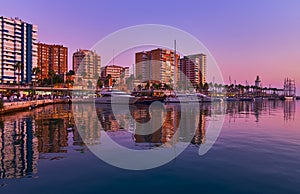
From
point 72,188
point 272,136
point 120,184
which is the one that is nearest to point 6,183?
point 72,188

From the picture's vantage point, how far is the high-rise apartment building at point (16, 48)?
143625 millimetres

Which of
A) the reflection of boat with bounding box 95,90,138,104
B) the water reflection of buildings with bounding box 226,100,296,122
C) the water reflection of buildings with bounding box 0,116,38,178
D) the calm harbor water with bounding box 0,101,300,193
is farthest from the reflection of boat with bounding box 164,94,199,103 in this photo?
the calm harbor water with bounding box 0,101,300,193

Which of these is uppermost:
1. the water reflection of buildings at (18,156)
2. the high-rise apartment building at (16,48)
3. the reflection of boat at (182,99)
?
the high-rise apartment building at (16,48)

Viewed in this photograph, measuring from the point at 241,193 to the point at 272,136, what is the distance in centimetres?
1564

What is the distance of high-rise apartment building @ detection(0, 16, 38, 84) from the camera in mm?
143625

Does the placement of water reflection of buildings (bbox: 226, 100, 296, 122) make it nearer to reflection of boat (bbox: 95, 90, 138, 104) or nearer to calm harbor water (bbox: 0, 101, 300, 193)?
calm harbor water (bbox: 0, 101, 300, 193)

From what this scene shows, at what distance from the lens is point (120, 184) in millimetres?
10914

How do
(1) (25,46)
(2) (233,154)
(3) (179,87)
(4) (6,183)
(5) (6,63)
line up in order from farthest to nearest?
(3) (179,87), (1) (25,46), (5) (6,63), (2) (233,154), (4) (6,183)

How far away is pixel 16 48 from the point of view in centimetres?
15088

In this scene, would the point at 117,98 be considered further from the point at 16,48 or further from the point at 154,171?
the point at 16,48

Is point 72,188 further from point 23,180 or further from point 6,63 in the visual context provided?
point 6,63

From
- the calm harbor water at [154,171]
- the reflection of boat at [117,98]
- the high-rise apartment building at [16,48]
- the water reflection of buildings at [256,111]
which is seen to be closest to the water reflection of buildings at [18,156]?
the calm harbor water at [154,171]

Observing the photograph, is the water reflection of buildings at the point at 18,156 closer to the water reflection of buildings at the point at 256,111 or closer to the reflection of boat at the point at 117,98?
the water reflection of buildings at the point at 256,111

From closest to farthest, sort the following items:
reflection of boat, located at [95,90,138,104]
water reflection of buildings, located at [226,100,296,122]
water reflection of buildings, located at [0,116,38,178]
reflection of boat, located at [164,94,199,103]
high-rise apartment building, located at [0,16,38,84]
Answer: water reflection of buildings, located at [0,116,38,178] → water reflection of buildings, located at [226,100,296,122] → reflection of boat, located at [95,90,138,104] → reflection of boat, located at [164,94,199,103] → high-rise apartment building, located at [0,16,38,84]
